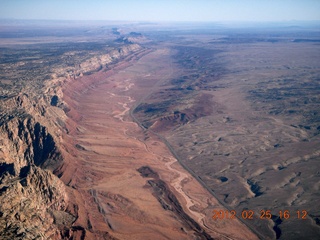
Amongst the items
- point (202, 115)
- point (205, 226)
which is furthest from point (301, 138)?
point (205, 226)

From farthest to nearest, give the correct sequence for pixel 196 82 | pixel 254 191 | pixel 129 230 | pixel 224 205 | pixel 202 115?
pixel 196 82, pixel 202 115, pixel 254 191, pixel 224 205, pixel 129 230

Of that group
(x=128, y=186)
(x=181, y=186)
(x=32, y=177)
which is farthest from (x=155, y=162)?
(x=32, y=177)

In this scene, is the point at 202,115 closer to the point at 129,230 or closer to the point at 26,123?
the point at 26,123
